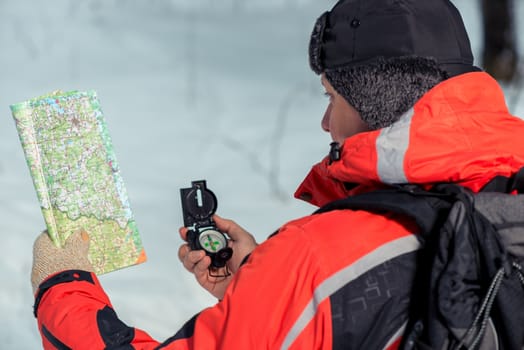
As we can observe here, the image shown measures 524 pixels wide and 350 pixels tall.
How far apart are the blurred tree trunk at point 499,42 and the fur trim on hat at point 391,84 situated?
4.88m

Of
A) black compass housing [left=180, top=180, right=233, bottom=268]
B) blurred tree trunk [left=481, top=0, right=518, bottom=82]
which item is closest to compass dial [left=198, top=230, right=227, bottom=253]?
black compass housing [left=180, top=180, right=233, bottom=268]

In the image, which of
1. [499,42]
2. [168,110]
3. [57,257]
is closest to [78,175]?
[57,257]

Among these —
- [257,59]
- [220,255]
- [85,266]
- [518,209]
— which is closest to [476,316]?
[518,209]

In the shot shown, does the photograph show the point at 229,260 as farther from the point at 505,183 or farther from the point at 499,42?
the point at 499,42

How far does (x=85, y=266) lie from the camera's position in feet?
6.24

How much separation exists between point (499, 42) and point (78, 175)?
4.96 meters

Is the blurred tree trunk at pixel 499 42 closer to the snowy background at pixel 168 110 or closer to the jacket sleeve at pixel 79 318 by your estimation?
the snowy background at pixel 168 110

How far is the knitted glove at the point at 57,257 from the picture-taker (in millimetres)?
1856

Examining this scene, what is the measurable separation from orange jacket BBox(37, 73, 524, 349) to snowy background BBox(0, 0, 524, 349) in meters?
1.98

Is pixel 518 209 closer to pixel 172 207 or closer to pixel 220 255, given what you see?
pixel 220 255

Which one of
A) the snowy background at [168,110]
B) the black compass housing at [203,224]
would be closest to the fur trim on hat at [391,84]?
the black compass housing at [203,224]

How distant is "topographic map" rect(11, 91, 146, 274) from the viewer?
6.50 feet

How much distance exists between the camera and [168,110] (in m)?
5.62

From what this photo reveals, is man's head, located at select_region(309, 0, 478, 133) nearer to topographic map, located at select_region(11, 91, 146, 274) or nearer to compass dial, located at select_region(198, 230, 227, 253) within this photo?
compass dial, located at select_region(198, 230, 227, 253)
